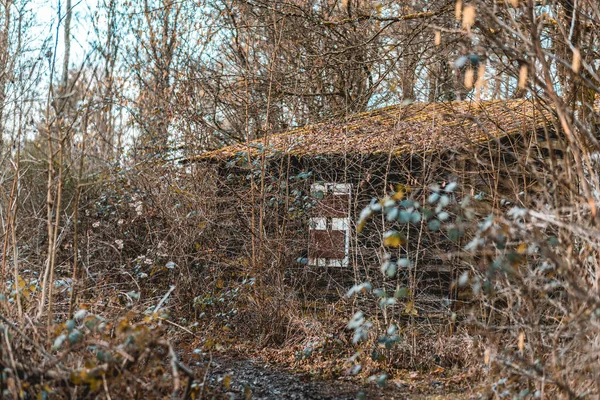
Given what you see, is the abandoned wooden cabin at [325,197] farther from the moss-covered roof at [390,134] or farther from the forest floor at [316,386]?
the forest floor at [316,386]

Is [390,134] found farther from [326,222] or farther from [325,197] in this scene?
[326,222]

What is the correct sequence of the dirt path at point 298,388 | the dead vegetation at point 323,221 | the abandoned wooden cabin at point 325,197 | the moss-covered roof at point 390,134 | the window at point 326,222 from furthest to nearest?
the window at point 326,222
the abandoned wooden cabin at point 325,197
the moss-covered roof at point 390,134
the dirt path at point 298,388
the dead vegetation at point 323,221

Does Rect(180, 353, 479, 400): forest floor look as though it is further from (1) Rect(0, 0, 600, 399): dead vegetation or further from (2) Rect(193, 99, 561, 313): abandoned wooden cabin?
(2) Rect(193, 99, 561, 313): abandoned wooden cabin

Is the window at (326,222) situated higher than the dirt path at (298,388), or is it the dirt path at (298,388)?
the window at (326,222)

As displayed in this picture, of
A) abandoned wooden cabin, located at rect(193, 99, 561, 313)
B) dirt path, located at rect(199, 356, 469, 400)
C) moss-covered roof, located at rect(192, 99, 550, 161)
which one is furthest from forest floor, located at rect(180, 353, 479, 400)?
moss-covered roof, located at rect(192, 99, 550, 161)

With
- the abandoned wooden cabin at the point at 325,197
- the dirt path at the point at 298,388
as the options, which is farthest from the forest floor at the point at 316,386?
the abandoned wooden cabin at the point at 325,197

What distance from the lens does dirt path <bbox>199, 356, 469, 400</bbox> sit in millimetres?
6184

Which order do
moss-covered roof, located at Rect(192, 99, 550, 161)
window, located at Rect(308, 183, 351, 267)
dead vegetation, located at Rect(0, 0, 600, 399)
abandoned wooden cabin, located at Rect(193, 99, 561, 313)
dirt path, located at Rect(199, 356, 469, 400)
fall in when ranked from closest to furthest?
dead vegetation, located at Rect(0, 0, 600, 399) < dirt path, located at Rect(199, 356, 469, 400) < moss-covered roof, located at Rect(192, 99, 550, 161) < abandoned wooden cabin, located at Rect(193, 99, 561, 313) < window, located at Rect(308, 183, 351, 267)

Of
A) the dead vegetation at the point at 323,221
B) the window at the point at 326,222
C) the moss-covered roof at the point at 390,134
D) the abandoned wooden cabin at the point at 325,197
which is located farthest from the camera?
the window at the point at 326,222

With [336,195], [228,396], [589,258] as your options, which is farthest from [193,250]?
[589,258]

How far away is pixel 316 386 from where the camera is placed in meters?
6.60

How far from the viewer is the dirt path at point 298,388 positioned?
6.18 m

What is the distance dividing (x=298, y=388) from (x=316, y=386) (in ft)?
0.65

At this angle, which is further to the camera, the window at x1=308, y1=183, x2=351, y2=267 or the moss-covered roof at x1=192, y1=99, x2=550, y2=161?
the window at x1=308, y1=183, x2=351, y2=267
